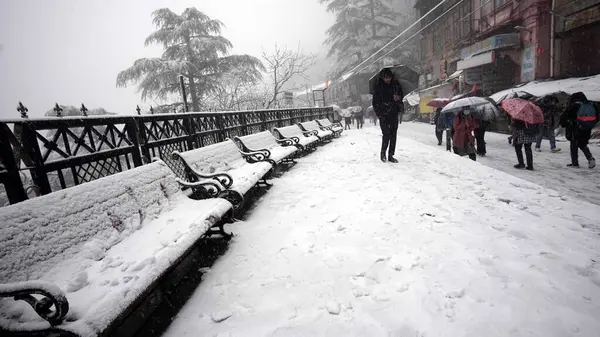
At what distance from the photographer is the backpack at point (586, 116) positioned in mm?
6391

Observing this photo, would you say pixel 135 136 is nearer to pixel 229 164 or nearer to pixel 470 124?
pixel 229 164

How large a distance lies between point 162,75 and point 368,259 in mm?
20302

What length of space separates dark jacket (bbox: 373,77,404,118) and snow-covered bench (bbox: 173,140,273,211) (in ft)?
9.88

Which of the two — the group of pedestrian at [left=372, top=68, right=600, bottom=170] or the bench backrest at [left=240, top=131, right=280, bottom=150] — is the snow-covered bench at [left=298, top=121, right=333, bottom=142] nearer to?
the bench backrest at [left=240, top=131, right=280, bottom=150]

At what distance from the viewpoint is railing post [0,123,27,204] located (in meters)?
2.36

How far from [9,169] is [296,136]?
7.57m

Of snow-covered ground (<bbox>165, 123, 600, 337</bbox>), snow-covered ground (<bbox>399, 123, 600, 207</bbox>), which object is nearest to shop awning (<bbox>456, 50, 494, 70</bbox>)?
snow-covered ground (<bbox>399, 123, 600, 207</bbox>)

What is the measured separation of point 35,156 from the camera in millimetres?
2650

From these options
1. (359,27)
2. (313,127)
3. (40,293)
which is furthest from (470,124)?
(359,27)

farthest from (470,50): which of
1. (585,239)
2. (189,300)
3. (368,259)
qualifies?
(189,300)

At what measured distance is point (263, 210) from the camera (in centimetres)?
422

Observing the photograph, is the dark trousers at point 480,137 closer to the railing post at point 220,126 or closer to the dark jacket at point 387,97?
the dark jacket at point 387,97

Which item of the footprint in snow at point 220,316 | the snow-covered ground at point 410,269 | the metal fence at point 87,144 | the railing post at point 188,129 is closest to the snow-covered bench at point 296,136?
the metal fence at point 87,144

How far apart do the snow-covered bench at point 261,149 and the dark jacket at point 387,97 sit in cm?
247
